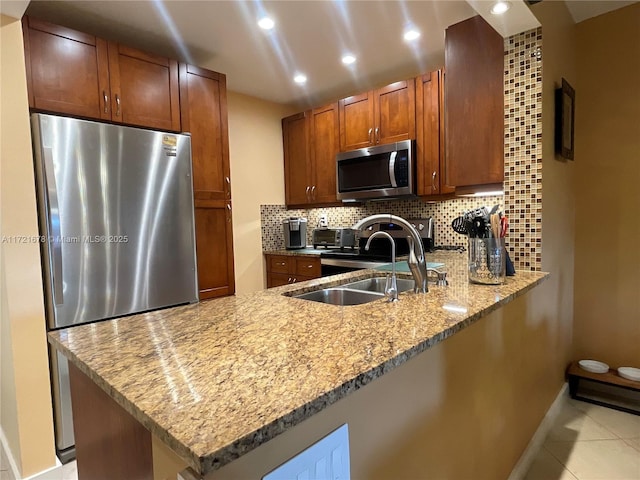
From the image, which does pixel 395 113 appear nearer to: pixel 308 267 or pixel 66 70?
pixel 308 267

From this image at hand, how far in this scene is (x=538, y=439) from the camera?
6.46 ft

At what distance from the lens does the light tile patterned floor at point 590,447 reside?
177 cm

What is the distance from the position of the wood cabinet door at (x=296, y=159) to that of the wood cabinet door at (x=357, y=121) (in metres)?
0.46

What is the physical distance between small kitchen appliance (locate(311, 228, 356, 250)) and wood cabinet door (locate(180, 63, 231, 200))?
3.63 ft

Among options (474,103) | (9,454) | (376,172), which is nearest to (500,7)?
(474,103)

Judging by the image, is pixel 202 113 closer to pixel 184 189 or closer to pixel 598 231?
pixel 184 189

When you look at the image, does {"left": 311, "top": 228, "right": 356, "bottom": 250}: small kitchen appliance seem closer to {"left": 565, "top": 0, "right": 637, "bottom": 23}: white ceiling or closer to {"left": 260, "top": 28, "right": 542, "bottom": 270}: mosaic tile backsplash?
{"left": 260, "top": 28, "right": 542, "bottom": 270}: mosaic tile backsplash

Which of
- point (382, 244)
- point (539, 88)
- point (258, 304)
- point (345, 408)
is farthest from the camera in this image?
point (382, 244)

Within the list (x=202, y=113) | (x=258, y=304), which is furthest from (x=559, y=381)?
(x=202, y=113)

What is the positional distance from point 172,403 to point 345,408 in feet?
1.17

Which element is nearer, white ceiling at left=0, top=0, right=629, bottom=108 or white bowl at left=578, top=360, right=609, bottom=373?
white ceiling at left=0, top=0, right=629, bottom=108

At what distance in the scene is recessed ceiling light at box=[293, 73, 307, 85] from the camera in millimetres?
3130

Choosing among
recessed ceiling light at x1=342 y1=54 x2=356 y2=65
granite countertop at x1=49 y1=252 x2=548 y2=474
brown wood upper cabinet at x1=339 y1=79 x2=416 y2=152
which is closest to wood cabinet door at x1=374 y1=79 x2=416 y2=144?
brown wood upper cabinet at x1=339 y1=79 x2=416 y2=152

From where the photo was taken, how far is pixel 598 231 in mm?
2492
